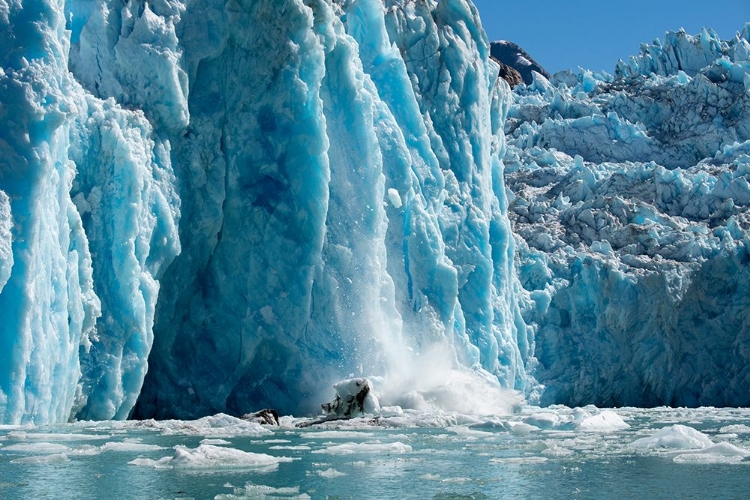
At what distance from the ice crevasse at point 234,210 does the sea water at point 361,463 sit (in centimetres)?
200

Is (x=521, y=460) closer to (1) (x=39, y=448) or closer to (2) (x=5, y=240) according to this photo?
(1) (x=39, y=448)

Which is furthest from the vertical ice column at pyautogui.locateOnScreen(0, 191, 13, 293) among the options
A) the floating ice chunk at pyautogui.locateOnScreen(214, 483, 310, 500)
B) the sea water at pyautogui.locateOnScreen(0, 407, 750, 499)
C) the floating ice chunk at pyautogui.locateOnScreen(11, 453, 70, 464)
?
the floating ice chunk at pyautogui.locateOnScreen(214, 483, 310, 500)

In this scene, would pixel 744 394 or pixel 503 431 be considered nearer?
pixel 503 431

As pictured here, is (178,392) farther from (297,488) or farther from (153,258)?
(297,488)

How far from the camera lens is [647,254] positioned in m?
24.2

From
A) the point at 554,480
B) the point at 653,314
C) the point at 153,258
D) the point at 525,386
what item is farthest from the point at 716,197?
the point at 554,480

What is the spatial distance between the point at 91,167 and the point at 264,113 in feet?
12.2

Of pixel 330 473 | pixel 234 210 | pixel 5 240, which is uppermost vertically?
pixel 234 210

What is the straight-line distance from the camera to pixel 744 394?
23.1m

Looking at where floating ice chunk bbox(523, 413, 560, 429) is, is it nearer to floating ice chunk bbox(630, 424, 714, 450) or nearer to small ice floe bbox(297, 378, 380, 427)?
small ice floe bbox(297, 378, 380, 427)

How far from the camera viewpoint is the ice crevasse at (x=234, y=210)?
11.0 m

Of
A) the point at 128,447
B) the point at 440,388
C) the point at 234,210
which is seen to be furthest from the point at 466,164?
the point at 128,447

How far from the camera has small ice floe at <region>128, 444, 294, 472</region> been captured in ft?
23.3

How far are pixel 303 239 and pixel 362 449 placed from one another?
24.1 ft
